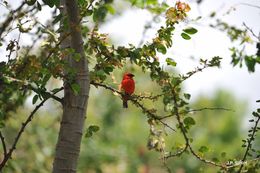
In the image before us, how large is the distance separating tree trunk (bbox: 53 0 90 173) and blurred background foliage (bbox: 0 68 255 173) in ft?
1.61

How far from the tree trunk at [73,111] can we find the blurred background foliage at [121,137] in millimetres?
491

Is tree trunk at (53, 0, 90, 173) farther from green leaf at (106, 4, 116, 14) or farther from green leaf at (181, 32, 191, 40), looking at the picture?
green leaf at (181, 32, 191, 40)

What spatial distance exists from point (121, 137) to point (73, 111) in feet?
57.4

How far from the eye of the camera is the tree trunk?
2.26m

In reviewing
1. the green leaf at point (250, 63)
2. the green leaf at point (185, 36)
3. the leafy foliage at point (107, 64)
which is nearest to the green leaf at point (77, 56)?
the leafy foliage at point (107, 64)

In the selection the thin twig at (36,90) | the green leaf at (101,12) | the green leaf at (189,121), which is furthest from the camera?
the green leaf at (189,121)

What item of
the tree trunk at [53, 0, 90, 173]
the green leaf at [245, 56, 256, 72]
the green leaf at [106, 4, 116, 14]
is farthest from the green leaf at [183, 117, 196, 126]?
the green leaf at [106, 4, 116, 14]

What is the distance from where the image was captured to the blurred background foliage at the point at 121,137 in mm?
5699

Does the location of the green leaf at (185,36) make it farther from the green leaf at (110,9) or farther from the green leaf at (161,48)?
the green leaf at (110,9)

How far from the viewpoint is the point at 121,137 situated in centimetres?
1972

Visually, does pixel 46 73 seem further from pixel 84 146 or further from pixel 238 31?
pixel 84 146

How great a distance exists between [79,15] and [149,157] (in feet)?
60.4

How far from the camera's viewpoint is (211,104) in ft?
110

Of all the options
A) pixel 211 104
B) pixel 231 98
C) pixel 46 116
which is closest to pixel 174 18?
pixel 46 116
